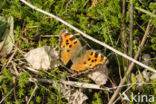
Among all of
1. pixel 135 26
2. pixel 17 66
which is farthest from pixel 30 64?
pixel 135 26

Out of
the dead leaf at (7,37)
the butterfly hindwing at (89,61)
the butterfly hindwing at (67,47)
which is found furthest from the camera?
the dead leaf at (7,37)

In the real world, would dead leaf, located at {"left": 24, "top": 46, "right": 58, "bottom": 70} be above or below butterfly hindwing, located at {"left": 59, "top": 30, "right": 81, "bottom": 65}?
below

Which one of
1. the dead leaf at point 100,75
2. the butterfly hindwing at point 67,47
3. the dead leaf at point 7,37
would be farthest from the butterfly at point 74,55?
the dead leaf at point 7,37

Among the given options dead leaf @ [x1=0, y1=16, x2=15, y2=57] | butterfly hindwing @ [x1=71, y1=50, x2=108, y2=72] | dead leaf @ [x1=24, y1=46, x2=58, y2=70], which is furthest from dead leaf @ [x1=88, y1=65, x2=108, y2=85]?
dead leaf @ [x1=0, y1=16, x2=15, y2=57]

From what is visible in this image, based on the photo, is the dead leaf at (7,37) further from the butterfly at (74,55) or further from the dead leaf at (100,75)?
the dead leaf at (100,75)

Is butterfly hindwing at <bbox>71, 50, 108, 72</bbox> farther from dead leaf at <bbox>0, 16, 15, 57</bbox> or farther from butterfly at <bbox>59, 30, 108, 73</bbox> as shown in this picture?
dead leaf at <bbox>0, 16, 15, 57</bbox>

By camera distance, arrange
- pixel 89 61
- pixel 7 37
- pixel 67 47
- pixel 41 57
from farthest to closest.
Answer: pixel 7 37
pixel 41 57
pixel 67 47
pixel 89 61

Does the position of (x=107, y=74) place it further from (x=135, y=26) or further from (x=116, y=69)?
(x=135, y=26)

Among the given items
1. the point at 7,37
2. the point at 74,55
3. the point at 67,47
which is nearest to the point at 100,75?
the point at 74,55

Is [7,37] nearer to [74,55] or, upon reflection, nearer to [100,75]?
[74,55]
